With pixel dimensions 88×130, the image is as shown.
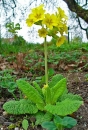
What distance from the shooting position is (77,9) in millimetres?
9484

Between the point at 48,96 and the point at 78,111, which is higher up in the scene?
the point at 48,96

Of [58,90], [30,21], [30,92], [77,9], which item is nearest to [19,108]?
[30,92]

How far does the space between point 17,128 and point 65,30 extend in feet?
1.91

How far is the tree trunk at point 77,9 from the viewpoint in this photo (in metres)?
9.33

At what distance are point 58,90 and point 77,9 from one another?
8.14m

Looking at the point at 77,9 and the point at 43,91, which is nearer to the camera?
the point at 43,91

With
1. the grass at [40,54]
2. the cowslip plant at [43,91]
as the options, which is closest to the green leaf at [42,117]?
the cowslip plant at [43,91]

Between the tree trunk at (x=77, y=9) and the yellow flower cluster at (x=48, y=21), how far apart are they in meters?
7.77

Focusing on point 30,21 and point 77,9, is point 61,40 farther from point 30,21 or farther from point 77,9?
point 77,9

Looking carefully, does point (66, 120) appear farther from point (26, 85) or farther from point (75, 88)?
point (75, 88)

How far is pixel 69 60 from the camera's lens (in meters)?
3.59

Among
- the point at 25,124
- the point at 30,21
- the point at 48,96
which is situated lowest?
the point at 25,124

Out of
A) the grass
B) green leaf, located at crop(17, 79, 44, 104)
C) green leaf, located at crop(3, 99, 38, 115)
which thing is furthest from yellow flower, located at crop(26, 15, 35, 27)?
the grass

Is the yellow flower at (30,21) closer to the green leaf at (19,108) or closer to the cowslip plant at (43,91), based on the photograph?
the cowslip plant at (43,91)
